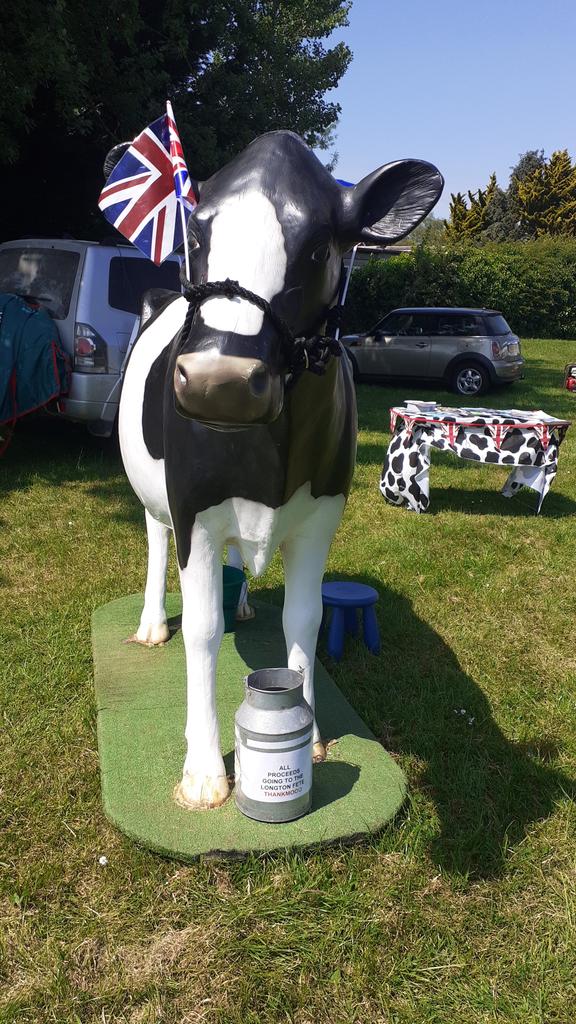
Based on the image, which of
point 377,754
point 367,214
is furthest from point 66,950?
point 367,214

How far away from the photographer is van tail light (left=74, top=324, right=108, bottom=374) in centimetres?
722

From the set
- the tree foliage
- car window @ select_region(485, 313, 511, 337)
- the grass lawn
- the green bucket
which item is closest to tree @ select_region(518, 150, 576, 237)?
the tree foliage

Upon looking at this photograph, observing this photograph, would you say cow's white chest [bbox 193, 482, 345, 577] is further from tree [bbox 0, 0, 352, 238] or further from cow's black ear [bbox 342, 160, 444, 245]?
tree [bbox 0, 0, 352, 238]

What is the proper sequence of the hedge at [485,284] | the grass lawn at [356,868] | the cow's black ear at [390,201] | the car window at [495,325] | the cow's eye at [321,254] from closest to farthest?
the cow's eye at [321,254]
the cow's black ear at [390,201]
the grass lawn at [356,868]
the car window at [495,325]
the hedge at [485,284]

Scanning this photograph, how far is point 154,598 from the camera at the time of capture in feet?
12.9

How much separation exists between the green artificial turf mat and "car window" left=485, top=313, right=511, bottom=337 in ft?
37.8

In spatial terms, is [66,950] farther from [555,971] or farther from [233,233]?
[233,233]

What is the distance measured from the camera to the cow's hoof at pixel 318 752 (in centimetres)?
301

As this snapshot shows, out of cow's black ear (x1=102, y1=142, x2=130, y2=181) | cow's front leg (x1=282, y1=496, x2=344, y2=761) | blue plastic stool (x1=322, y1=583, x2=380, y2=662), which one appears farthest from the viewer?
blue plastic stool (x1=322, y1=583, x2=380, y2=662)

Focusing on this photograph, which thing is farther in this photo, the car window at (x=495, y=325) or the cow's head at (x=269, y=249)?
the car window at (x=495, y=325)

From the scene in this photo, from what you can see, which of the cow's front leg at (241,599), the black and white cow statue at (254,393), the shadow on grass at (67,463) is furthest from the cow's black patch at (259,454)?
the shadow on grass at (67,463)

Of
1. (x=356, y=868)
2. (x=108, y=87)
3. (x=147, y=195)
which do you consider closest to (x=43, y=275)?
(x=108, y=87)

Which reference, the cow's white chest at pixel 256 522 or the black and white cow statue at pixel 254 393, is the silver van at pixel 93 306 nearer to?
the black and white cow statue at pixel 254 393

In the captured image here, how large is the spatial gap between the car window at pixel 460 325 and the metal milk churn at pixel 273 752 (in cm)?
1275
